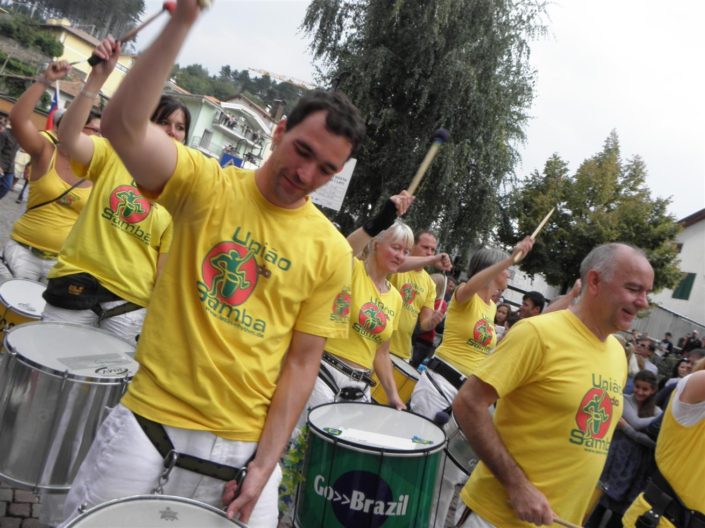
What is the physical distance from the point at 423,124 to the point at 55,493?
46.5ft

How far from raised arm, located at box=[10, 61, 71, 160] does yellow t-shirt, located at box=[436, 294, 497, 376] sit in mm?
3302

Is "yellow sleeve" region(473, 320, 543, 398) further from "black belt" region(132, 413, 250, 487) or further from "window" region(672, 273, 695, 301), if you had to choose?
"window" region(672, 273, 695, 301)

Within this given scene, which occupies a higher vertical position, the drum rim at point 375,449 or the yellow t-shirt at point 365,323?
the yellow t-shirt at point 365,323

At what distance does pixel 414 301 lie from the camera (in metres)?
6.01

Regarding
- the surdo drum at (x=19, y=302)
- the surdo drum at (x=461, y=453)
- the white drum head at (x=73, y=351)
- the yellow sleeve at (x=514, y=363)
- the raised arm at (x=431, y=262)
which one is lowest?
the surdo drum at (x=461, y=453)

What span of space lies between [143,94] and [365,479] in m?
2.09

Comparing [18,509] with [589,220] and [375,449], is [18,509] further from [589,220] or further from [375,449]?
[589,220]

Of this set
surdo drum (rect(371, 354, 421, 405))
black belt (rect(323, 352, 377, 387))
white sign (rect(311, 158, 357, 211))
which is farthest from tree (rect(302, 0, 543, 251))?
black belt (rect(323, 352, 377, 387))

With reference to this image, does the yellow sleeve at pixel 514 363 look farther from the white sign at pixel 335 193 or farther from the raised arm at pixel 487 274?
the white sign at pixel 335 193

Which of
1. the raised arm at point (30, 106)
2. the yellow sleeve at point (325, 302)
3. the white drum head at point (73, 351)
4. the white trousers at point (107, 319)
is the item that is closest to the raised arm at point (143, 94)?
the yellow sleeve at point (325, 302)

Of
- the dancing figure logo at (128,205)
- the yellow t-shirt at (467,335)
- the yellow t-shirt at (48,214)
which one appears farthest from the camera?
the yellow t-shirt at (467,335)

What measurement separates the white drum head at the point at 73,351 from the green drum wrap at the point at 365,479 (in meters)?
1.00

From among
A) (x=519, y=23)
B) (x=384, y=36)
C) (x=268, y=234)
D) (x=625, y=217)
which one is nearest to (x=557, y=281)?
(x=625, y=217)

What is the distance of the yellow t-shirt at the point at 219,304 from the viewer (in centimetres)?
179
